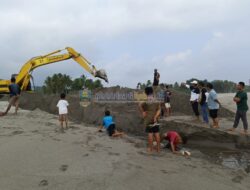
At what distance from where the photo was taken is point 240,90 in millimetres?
12102

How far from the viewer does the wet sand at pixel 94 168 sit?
242 inches

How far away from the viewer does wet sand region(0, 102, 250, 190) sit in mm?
6152

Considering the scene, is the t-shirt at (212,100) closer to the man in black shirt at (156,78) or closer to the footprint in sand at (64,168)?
the footprint in sand at (64,168)

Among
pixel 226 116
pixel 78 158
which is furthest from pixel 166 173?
pixel 226 116

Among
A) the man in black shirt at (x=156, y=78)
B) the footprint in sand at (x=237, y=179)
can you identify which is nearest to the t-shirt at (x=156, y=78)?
the man in black shirt at (x=156, y=78)

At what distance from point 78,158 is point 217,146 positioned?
687cm

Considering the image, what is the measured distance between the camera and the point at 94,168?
6992 millimetres

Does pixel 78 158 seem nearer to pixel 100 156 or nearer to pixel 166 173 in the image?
pixel 100 156

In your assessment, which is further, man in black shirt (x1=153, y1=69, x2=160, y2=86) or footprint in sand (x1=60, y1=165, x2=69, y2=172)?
man in black shirt (x1=153, y1=69, x2=160, y2=86)

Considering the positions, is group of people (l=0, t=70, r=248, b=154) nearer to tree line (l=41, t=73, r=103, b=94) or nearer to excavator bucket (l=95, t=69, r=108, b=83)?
excavator bucket (l=95, t=69, r=108, b=83)

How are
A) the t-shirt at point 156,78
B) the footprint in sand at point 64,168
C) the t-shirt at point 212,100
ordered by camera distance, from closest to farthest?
the footprint in sand at point 64,168 < the t-shirt at point 212,100 < the t-shirt at point 156,78

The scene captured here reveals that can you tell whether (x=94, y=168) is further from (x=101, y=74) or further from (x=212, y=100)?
(x=101, y=74)

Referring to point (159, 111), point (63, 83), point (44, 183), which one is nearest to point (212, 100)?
point (159, 111)

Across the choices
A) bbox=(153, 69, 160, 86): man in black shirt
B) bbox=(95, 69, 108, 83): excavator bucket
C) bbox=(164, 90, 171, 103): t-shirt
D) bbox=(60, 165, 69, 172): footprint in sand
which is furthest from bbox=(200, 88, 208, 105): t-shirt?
bbox=(95, 69, 108, 83): excavator bucket
